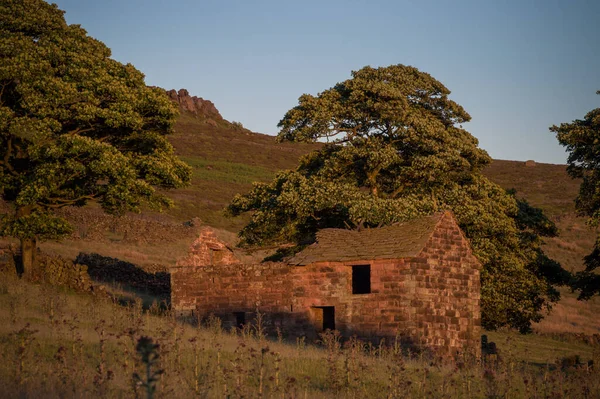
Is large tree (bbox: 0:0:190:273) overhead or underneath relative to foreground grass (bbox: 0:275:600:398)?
overhead

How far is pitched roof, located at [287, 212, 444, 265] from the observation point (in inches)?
890

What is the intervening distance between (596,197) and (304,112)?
40.3ft

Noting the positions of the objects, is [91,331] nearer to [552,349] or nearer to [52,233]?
[52,233]

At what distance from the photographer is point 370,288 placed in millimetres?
23344

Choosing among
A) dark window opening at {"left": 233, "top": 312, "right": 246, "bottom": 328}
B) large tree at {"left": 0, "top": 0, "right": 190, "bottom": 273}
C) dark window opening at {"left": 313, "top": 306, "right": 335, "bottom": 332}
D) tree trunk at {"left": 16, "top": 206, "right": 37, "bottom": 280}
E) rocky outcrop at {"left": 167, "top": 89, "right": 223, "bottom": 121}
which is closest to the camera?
dark window opening at {"left": 313, "top": 306, "right": 335, "bottom": 332}

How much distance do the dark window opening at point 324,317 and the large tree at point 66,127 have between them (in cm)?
740

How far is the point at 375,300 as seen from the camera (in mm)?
22578

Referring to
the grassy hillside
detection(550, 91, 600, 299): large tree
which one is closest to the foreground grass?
detection(550, 91, 600, 299): large tree

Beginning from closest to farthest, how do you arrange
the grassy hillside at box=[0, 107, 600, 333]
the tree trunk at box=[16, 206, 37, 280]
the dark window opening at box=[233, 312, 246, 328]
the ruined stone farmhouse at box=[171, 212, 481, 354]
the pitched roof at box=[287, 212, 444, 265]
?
the ruined stone farmhouse at box=[171, 212, 481, 354], the pitched roof at box=[287, 212, 444, 265], the dark window opening at box=[233, 312, 246, 328], the tree trunk at box=[16, 206, 37, 280], the grassy hillside at box=[0, 107, 600, 333]

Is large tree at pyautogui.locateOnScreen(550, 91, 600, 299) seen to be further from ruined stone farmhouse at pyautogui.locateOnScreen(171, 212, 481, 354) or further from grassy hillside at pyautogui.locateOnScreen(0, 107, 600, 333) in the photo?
grassy hillside at pyautogui.locateOnScreen(0, 107, 600, 333)

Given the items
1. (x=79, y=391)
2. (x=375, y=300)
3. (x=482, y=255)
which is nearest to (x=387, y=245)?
(x=375, y=300)

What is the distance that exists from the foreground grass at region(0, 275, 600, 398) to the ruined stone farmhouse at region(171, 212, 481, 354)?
47.8 inches

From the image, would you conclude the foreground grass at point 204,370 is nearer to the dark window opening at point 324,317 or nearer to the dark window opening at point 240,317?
the dark window opening at point 324,317

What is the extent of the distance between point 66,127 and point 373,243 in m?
12.2
